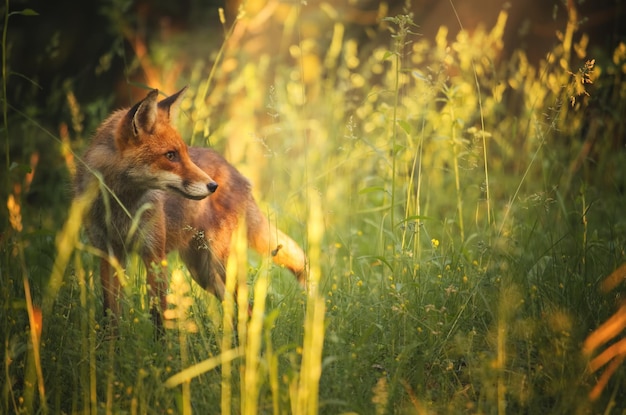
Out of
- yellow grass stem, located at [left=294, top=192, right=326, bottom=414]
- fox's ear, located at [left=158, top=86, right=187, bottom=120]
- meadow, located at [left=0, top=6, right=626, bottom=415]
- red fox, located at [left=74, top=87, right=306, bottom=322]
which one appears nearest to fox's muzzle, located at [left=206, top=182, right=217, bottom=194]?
red fox, located at [left=74, top=87, right=306, bottom=322]

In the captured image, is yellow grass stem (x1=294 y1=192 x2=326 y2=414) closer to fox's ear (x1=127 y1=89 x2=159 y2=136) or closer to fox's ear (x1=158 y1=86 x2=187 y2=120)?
fox's ear (x1=127 y1=89 x2=159 y2=136)

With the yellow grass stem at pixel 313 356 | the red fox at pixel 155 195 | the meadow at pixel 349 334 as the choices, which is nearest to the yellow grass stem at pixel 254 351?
the meadow at pixel 349 334

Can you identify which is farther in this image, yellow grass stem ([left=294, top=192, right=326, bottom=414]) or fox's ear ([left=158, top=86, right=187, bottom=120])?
fox's ear ([left=158, top=86, right=187, bottom=120])

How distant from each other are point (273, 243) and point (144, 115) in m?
1.22

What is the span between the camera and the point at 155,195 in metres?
4.16

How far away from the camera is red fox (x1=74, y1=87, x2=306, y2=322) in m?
3.88

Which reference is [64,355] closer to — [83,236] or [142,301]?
[142,301]

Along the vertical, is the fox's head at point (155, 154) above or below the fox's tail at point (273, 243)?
above

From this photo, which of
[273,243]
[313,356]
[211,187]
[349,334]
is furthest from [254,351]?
[273,243]

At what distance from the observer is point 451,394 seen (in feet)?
9.37

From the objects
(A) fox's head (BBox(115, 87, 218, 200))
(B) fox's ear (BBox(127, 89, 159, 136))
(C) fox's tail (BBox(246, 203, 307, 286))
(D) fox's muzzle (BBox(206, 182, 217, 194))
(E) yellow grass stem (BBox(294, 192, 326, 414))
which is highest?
(B) fox's ear (BBox(127, 89, 159, 136))

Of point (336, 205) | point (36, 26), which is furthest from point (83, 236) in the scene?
point (36, 26)

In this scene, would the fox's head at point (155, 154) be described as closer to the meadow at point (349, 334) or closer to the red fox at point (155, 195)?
the red fox at point (155, 195)

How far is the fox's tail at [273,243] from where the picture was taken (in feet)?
14.5
